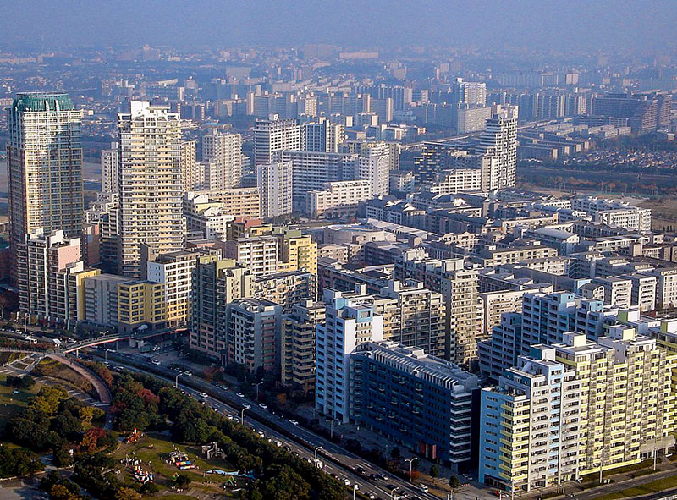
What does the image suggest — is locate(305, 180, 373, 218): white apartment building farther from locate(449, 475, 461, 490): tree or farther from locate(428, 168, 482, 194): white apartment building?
locate(449, 475, 461, 490): tree

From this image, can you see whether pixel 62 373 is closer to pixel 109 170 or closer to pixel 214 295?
pixel 214 295

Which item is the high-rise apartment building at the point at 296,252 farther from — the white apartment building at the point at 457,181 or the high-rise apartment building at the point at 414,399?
the white apartment building at the point at 457,181

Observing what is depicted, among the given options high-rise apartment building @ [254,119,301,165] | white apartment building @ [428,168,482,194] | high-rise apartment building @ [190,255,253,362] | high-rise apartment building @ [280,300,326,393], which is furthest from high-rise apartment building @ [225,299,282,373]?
high-rise apartment building @ [254,119,301,165]

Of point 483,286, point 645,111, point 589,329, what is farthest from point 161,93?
point 589,329

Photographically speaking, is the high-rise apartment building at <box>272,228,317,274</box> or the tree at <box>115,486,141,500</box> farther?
the high-rise apartment building at <box>272,228,317,274</box>

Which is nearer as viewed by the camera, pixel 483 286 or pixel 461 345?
pixel 461 345

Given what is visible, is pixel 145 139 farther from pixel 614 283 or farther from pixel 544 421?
pixel 544 421
